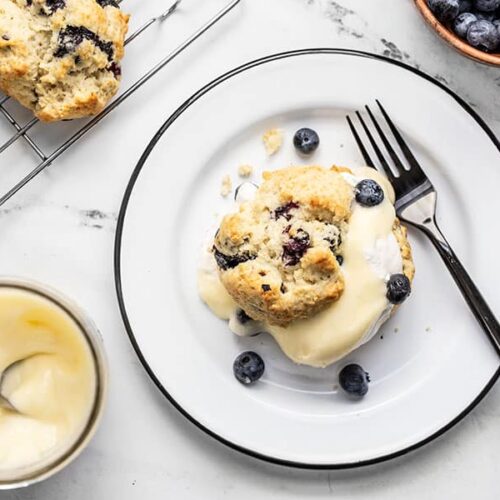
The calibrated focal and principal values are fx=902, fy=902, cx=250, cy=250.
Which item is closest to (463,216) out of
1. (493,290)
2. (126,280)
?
(493,290)

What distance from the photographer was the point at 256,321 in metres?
2.35

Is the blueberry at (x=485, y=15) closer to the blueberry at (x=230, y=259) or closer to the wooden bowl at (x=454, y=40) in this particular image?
the wooden bowl at (x=454, y=40)

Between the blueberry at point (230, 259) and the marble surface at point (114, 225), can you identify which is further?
the marble surface at point (114, 225)

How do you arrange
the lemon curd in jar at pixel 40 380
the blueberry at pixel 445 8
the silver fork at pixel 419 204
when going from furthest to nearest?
the silver fork at pixel 419 204, the blueberry at pixel 445 8, the lemon curd in jar at pixel 40 380

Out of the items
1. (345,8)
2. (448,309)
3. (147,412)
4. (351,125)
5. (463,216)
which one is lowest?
(147,412)

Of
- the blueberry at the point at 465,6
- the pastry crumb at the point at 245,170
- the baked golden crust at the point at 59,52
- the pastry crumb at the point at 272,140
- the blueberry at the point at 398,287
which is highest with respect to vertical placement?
the blueberry at the point at 465,6

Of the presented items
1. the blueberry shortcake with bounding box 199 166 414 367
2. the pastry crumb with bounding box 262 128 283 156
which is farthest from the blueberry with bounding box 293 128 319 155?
the blueberry shortcake with bounding box 199 166 414 367

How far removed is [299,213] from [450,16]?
0.63 m

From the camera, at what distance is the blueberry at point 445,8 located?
223 centimetres

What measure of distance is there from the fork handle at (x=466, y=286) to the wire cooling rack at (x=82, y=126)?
779mm

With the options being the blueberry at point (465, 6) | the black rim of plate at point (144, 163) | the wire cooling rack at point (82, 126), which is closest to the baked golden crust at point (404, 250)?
the black rim of plate at point (144, 163)

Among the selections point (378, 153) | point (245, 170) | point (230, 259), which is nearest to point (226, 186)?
point (245, 170)

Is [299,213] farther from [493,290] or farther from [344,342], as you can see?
[493,290]

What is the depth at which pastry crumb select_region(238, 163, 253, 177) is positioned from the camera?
7.93 feet
